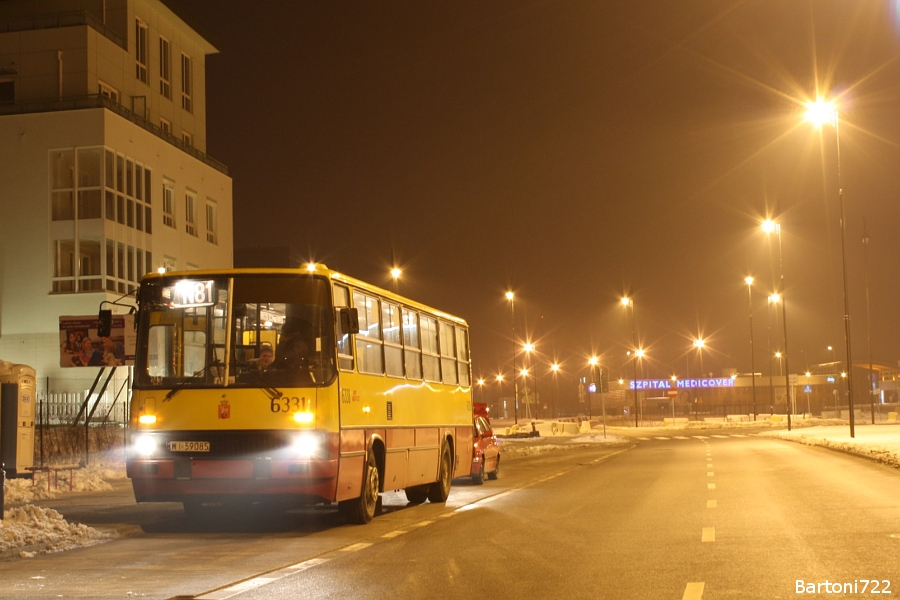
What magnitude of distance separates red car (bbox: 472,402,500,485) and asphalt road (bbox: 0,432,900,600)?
11.2 feet

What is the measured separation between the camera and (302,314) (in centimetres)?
1512

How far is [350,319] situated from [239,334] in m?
1.44

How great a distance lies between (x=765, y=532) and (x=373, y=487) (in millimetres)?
5731

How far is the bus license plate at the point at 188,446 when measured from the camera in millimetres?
14844

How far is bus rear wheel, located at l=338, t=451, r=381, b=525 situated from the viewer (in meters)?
16.1

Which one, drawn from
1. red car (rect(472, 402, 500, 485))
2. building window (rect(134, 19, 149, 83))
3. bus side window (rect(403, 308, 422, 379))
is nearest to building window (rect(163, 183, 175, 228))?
building window (rect(134, 19, 149, 83))

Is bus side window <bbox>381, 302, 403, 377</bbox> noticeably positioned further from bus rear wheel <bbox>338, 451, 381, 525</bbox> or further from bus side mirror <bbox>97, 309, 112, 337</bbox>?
bus side mirror <bbox>97, 309, 112, 337</bbox>

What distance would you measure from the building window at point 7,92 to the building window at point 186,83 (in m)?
9.52

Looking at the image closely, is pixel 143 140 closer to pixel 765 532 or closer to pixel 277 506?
pixel 277 506

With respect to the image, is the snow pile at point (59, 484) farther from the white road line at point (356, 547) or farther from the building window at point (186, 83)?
the building window at point (186, 83)

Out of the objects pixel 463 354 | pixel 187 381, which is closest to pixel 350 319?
pixel 187 381

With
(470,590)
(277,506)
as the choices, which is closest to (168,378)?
(277,506)

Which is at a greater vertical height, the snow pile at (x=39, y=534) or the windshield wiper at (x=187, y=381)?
the windshield wiper at (x=187, y=381)

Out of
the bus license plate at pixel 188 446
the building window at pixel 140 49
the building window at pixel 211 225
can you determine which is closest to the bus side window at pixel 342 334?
the bus license plate at pixel 188 446
